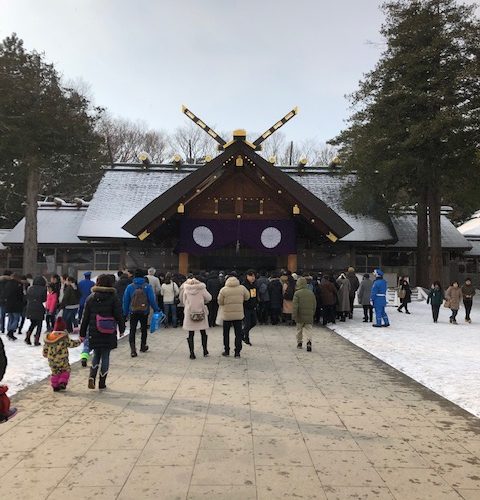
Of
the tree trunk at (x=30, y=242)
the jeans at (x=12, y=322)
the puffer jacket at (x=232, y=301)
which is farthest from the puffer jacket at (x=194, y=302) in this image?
the tree trunk at (x=30, y=242)

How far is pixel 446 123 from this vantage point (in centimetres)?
1758

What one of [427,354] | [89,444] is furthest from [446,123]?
[89,444]

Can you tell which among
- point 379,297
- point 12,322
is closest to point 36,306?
point 12,322

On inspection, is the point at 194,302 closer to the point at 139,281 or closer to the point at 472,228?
the point at 139,281

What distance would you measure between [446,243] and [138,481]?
23.7 meters

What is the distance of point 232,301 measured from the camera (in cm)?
842

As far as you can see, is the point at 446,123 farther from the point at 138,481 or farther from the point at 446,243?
the point at 138,481

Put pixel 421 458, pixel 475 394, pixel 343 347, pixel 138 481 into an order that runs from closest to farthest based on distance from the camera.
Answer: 1. pixel 138 481
2. pixel 421 458
3. pixel 475 394
4. pixel 343 347

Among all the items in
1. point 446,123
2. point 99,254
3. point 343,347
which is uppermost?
point 446,123

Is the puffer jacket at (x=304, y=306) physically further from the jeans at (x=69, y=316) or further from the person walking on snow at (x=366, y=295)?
the person walking on snow at (x=366, y=295)

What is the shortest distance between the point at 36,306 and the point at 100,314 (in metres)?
4.39

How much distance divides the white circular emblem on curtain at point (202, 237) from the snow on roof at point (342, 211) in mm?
6464

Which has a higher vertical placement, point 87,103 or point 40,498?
point 87,103

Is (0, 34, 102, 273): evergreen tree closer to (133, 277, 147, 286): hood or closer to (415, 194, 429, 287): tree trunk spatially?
(133, 277, 147, 286): hood
